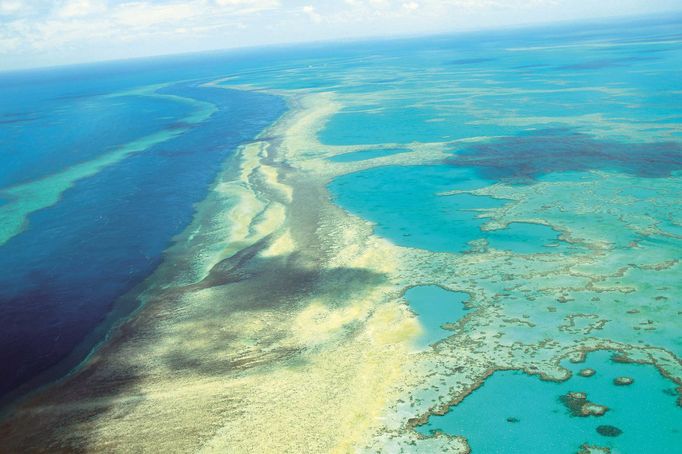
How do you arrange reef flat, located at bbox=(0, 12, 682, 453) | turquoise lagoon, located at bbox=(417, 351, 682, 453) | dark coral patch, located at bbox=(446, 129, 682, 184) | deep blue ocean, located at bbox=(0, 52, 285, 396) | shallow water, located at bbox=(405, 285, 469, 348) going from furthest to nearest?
dark coral patch, located at bbox=(446, 129, 682, 184), deep blue ocean, located at bbox=(0, 52, 285, 396), shallow water, located at bbox=(405, 285, 469, 348), reef flat, located at bbox=(0, 12, 682, 453), turquoise lagoon, located at bbox=(417, 351, 682, 453)

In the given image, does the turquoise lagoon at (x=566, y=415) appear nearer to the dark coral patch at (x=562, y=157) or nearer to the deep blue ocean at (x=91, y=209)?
the deep blue ocean at (x=91, y=209)

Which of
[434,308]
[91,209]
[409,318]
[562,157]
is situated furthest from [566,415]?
[91,209]

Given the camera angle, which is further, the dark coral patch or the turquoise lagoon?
the dark coral patch

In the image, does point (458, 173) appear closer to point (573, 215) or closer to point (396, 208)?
point (396, 208)

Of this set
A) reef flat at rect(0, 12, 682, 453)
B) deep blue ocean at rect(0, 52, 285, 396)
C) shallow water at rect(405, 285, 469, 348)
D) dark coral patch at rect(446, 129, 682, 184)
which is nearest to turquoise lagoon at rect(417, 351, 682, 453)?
reef flat at rect(0, 12, 682, 453)

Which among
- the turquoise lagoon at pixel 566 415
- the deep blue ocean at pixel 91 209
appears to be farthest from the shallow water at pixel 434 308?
the deep blue ocean at pixel 91 209

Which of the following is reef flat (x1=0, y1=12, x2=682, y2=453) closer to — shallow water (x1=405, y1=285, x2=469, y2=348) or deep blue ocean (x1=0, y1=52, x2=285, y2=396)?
shallow water (x1=405, y1=285, x2=469, y2=348)

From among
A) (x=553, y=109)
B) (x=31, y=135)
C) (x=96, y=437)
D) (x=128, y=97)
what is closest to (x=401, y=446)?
(x=96, y=437)

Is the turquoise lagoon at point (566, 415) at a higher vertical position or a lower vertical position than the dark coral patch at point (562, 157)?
lower
